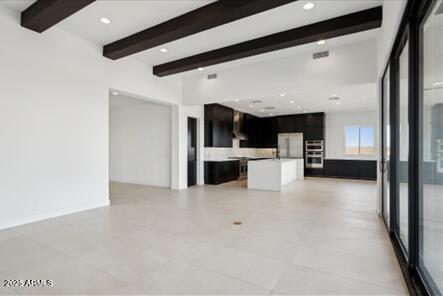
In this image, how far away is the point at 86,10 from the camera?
154 inches

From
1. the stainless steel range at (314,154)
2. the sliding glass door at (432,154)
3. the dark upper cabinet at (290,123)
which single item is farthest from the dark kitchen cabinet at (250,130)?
the sliding glass door at (432,154)

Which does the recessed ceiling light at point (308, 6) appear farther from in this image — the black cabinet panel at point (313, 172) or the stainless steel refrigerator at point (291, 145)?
the black cabinet panel at point (313, 172)

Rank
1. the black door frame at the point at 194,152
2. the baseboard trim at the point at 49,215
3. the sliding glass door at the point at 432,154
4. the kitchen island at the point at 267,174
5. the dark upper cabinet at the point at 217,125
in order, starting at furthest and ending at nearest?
the dark upper cabinet at the point at 217,125 < the black door frame at the point at 194,152 < the kitchen island at the point at 267,174 < the baseboard trim at the point at 49,215 < the sliding glass door at the point at 432,154

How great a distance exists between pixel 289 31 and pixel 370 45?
1.82 meters

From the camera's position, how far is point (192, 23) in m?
3.84

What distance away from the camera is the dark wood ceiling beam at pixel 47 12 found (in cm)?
334

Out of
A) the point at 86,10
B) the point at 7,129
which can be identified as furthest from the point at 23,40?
the point at 7,129

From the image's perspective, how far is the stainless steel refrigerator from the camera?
10781mm

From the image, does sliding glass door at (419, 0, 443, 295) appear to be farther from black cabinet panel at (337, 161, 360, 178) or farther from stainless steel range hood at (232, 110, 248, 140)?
black cabinet panel at (337, 161, 360, 178)

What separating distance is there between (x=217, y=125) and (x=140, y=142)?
2.88 meters

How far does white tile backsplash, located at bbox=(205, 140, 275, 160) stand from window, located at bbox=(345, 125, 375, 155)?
3390mm

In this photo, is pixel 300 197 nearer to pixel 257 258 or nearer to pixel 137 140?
pixel 257 258

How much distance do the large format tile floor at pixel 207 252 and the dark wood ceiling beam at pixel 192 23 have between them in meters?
3.33

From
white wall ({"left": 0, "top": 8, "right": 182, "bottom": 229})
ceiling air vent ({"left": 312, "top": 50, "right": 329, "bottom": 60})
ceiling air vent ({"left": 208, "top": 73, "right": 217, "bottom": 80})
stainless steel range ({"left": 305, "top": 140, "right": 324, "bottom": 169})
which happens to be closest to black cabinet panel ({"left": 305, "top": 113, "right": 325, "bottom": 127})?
stainless steel range ({"left": 305, "top": 140, "right": 324, "bottom": 169})
